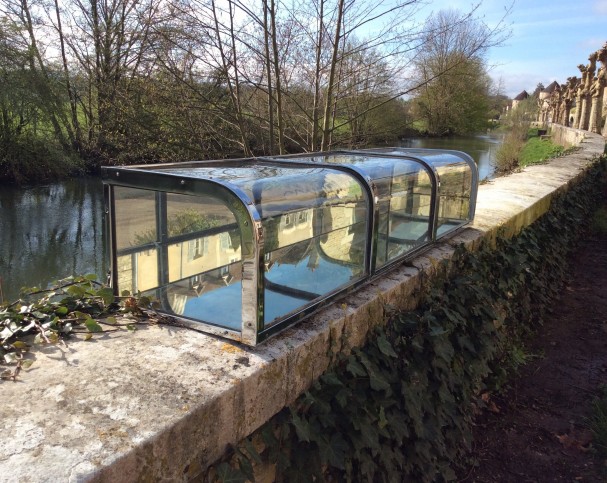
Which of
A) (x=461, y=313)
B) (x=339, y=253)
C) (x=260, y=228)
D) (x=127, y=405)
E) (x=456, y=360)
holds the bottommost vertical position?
(x=456, y=360)

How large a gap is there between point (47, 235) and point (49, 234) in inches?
3.5

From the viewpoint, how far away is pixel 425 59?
6.94 meters

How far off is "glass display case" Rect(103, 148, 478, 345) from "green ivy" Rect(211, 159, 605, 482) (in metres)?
0.33

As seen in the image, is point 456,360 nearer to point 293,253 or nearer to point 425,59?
point 293,253

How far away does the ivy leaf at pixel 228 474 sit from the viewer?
1428 mm

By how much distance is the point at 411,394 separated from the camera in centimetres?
221

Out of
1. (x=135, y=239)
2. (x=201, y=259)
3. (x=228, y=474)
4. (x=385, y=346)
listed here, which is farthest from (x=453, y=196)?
(x=228, y=474)

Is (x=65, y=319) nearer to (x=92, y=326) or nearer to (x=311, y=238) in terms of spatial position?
(x=92, y=326)

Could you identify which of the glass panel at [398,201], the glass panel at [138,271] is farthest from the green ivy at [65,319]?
the glass panel at [398,201]

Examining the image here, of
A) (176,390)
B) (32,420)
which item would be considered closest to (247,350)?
(176,390)

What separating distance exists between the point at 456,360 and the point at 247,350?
1.53 metres

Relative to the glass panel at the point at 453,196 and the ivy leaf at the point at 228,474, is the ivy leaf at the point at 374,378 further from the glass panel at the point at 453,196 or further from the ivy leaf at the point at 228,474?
the glass panel at the point at 453,196

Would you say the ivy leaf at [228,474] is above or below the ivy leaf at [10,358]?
below

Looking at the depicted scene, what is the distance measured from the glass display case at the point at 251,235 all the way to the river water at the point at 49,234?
230 inches
